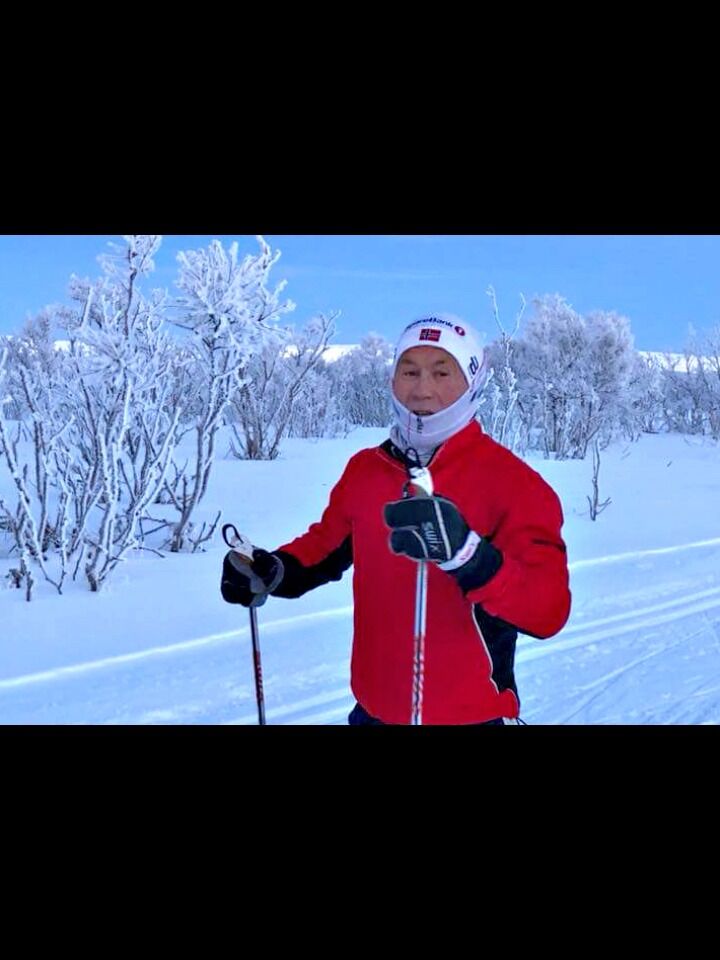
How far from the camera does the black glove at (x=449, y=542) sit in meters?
1.48

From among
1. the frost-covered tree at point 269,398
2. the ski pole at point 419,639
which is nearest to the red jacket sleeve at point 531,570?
the ski pole at point 419,639

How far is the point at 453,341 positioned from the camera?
167 cm

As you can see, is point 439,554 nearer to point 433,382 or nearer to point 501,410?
point 433,382

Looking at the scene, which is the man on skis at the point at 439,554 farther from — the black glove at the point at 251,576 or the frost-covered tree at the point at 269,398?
the frost-covered tree at the point at 269,398

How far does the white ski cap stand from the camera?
167 cm

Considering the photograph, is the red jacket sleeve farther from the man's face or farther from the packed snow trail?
the packed snow trail

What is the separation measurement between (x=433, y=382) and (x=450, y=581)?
0.39 m

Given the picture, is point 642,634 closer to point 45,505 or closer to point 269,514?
point 269,514

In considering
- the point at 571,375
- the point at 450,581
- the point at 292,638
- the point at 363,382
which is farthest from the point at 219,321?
the point at 571,375

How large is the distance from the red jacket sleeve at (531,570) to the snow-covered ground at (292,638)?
1.96 feet

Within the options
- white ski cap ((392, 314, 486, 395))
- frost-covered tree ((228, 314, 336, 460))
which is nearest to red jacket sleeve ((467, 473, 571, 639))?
white ski cap ((392, 314, 486, 395))
